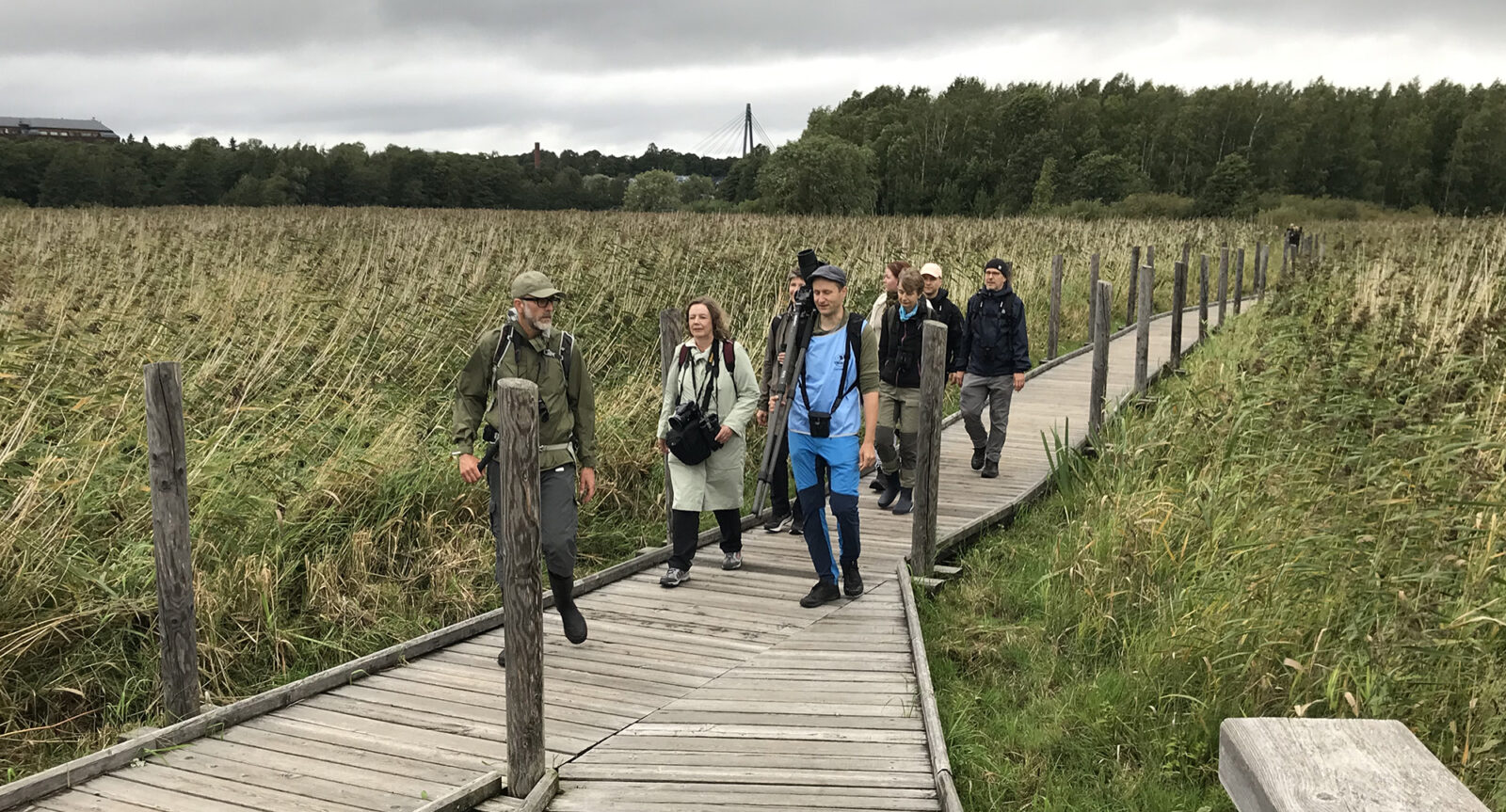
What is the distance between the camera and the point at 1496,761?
396 centimetres

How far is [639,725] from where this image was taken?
176 inches

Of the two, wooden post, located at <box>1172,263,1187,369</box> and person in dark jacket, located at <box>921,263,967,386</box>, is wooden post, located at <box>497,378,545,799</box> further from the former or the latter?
wooden post, located at <box>1172,263,1187,369</box>

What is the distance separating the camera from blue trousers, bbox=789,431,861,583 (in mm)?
5707

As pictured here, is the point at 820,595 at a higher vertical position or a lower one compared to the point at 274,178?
lower

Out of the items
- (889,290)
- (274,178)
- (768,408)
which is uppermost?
(274,178)

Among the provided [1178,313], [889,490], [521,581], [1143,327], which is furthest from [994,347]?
[1178,313]

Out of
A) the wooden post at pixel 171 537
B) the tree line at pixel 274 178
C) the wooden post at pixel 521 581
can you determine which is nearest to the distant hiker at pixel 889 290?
the wooden post at pixel 521 581

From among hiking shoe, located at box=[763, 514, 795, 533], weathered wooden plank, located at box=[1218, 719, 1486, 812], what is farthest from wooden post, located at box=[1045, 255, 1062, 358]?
weathered wooden plank, located at box=[1218, 719, 1486, 812]

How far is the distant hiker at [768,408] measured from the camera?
6655 millimetres

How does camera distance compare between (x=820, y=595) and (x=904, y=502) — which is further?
(x=904, y=502)

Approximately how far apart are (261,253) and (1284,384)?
1374cm

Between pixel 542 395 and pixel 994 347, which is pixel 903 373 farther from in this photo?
pixel 542 395

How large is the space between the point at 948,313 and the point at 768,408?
2.03 meters

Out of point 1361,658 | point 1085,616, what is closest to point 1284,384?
point 1085,616
